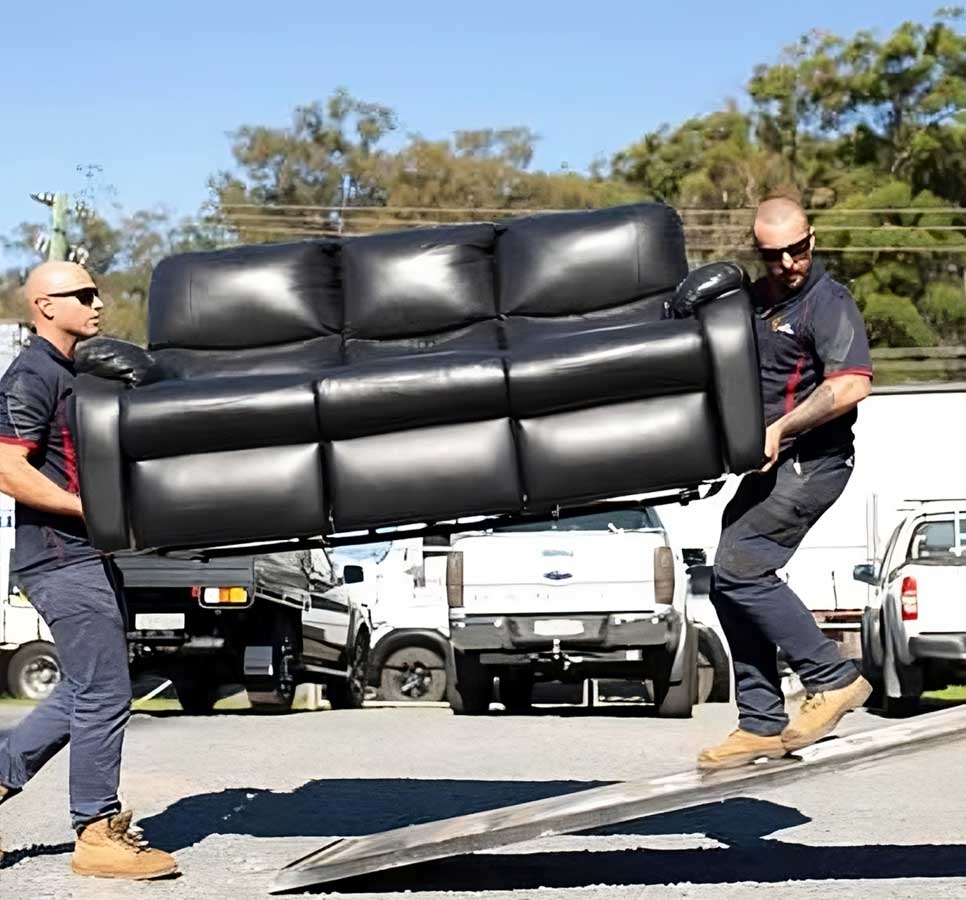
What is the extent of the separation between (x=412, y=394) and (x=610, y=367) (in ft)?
2.23

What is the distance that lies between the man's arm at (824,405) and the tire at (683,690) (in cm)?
979

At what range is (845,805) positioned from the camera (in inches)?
366

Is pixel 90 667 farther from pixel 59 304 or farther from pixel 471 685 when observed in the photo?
pixel 471 685

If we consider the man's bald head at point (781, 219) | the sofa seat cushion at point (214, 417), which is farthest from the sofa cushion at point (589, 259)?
the sofa seat cushion at point (214, 417)

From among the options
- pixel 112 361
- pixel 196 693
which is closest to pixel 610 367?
pixel 112 361

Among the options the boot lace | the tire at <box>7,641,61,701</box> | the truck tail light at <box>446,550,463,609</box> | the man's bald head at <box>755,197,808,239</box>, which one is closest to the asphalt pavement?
the boot lace

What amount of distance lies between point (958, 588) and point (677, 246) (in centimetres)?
871

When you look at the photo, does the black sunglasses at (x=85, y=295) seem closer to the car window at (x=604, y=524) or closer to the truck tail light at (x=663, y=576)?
the truck tail light at (x=663, y=576)

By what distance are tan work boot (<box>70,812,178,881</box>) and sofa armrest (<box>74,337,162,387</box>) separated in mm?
1685

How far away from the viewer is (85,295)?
23.8ft

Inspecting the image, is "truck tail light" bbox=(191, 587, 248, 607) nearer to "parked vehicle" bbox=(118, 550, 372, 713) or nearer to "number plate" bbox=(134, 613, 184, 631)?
"parked vehicle" bbox=(118, 550, 372, 713)

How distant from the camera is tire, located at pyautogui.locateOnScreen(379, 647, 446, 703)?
62.9 ft

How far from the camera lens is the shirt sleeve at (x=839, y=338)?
6746 mm

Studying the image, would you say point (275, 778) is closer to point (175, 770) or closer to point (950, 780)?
point (175, 770)
